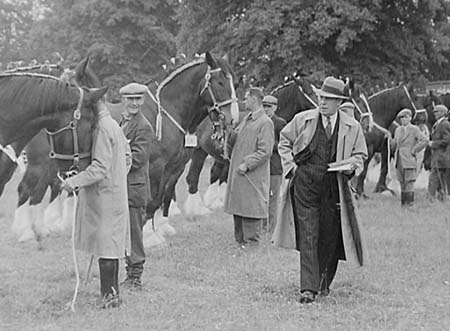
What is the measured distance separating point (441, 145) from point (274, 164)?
5.11 meters

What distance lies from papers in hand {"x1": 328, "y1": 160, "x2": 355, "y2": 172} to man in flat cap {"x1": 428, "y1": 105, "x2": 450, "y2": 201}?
8.49 meters

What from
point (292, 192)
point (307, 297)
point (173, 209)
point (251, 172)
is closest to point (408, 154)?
point (173, 209)

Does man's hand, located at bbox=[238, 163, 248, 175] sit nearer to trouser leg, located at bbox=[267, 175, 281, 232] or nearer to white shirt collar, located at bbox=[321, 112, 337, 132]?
trouser leg, located at bbox=[267, 175, 281, 232]

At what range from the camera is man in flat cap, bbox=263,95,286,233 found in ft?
34.6

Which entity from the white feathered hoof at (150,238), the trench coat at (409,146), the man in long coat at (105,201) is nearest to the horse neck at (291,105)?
the trench coat at (409,146)

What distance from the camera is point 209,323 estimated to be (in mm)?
5992

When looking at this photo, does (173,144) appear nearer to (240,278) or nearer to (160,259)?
(160,259)

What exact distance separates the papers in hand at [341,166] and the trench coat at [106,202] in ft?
6.35

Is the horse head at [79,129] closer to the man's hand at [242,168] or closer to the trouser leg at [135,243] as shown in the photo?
the trouser leg at [135,243]

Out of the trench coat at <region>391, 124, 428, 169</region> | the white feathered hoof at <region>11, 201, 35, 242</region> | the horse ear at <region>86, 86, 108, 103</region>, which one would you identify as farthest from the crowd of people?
the trench coat at <region>391, 124, 428, 169</region>

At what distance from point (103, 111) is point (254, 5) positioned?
18.2 meters

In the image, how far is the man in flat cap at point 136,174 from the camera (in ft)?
23.3

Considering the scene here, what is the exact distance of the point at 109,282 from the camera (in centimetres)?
632

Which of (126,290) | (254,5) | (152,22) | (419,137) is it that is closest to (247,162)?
(126,290)
